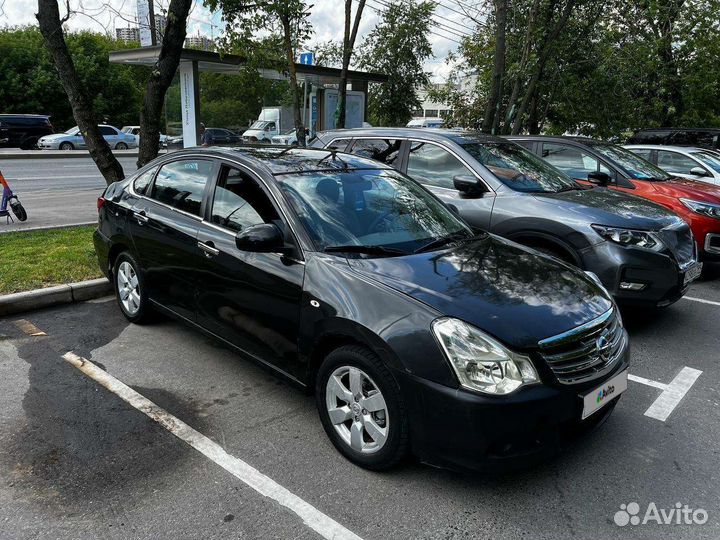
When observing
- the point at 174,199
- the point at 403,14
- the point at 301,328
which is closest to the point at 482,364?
the point at 301,328

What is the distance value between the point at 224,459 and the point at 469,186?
138 inches

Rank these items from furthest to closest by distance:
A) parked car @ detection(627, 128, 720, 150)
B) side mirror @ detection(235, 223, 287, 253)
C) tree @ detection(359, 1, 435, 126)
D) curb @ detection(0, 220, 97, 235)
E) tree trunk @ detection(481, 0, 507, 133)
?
tree @ detection(359, 1, 435, 126) < parked car @ detection(627, 128, 720, 150) < tree trunk @ detection(481, 0, 507, 133) < curb @ detection(0, 220, 97, 235) < side mirror @ detection(235, 223, 287, 253)

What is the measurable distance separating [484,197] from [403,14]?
19.3m

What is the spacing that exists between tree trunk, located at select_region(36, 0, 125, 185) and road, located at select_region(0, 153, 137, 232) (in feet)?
6.59

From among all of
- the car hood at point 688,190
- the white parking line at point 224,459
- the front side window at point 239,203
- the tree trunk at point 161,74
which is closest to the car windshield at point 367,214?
the front side window at point 239,203

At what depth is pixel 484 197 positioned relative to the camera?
5.72 metres

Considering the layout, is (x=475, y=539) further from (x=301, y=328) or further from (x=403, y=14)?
(x=403, y=14)

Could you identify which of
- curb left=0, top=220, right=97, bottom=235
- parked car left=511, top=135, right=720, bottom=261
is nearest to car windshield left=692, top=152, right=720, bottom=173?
parked car left=511, top=135, right=720, bottom=261

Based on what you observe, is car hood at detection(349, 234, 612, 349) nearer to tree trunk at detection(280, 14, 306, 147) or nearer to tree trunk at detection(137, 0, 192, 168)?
tree trunk at detection(137, 0, 192, 168)

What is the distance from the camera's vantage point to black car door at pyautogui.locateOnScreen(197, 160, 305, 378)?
3420 millimetres

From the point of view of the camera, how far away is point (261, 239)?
Answer: 3332 millimetres

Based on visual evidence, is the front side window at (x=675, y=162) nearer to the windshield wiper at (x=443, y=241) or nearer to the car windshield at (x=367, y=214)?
the car windshield at (x=367, y=214)

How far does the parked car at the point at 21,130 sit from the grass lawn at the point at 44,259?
2868cm

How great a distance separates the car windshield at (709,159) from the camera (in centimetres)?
987
